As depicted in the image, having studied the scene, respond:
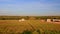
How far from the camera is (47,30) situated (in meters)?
4.80

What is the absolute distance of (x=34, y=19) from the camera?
20.6ft

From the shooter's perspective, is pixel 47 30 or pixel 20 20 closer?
pixel 47 30

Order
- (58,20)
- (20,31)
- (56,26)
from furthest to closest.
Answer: (58,20)
(56,26)
(20,31)

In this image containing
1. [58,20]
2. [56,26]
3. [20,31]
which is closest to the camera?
[20,31]

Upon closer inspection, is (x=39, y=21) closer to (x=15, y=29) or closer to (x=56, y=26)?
(x=56, y=26)

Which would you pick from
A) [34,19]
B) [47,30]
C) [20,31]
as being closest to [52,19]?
[34,19]

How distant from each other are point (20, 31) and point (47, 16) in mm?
1815

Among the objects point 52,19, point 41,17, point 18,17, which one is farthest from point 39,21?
point 18,17

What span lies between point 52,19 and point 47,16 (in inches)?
13.7

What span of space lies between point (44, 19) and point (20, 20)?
119cm

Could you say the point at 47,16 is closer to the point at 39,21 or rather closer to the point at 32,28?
the point at 39,21

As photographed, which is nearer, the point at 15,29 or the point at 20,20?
the point at 15,29

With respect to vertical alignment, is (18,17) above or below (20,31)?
above

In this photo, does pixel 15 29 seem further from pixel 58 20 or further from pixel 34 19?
pixel 58 20
